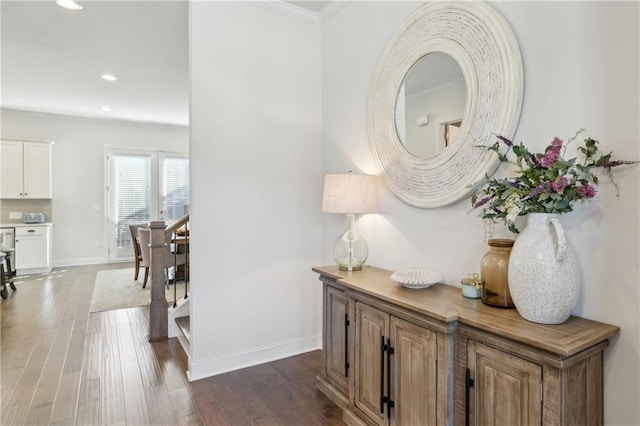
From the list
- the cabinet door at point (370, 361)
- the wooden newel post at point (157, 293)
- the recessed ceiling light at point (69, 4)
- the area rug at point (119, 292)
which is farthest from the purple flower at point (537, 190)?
the area rug at point (119, 292)

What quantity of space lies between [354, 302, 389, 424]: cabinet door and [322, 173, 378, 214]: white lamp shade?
24.8 inches

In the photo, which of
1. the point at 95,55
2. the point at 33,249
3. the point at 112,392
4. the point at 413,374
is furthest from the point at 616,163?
the point at 33,249

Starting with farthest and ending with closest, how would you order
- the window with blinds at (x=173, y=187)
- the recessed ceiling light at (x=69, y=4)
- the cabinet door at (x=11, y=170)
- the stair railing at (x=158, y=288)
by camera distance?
the window with blinds at (x=173, y=187) → the cabinet door at (x=11, y=170) → the stair railing at (x=158, y=288) → the recessed ceiling light at (x=69, y=4)

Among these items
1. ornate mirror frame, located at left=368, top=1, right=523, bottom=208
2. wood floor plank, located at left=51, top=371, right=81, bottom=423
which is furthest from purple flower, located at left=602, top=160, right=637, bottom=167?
wood floor plank, located at left=51, top=371, right=81, bottom=423

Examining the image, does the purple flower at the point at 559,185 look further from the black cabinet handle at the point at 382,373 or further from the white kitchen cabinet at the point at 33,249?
the white kitchen cabinet at the point at 33,249

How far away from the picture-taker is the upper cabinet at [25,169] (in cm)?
609

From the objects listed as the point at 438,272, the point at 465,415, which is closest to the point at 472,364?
the point at 465,415

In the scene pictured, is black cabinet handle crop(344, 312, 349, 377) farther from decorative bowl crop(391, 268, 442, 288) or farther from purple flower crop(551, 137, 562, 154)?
purple flower crop(551, 137, 562, 154)

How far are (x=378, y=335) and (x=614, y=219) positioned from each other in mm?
1101

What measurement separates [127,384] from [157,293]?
0.98m

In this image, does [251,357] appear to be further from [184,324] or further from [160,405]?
[184,324]

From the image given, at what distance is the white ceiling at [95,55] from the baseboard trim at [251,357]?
9.40ft

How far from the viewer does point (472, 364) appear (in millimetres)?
1332

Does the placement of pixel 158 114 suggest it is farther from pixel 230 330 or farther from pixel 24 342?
pixel 230 330
